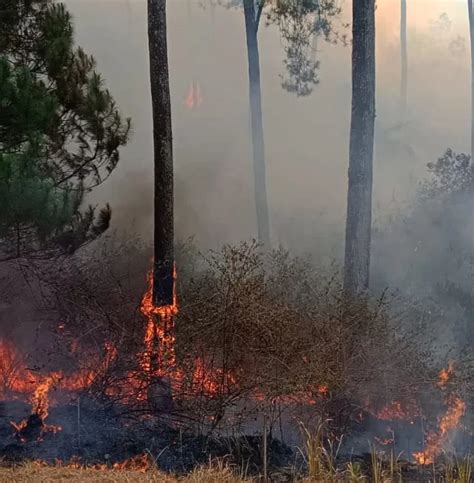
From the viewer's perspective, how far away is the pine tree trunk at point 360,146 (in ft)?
25.7

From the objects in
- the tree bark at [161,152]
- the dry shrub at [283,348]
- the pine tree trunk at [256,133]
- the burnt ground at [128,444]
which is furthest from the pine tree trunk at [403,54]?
the burnt ground at [128,444]

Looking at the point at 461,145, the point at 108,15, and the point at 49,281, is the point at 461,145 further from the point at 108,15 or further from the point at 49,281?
the point at 49,281

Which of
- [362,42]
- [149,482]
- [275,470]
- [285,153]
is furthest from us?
[285,153]

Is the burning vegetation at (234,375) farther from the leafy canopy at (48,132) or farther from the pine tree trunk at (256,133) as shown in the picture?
the pine tree trunk at (256,133)

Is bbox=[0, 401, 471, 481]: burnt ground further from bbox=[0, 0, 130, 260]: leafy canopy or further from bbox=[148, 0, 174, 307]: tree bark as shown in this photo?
bbox=[0, 0, 130, 260]: leafy canopy

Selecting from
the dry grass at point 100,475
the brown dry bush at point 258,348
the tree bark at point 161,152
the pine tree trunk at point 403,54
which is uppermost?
the pine tree trunk at point 403,54

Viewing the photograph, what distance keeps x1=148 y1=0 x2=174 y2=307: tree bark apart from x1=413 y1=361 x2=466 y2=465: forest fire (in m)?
3.32

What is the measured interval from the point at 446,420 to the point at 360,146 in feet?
11.5

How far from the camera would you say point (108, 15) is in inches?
816

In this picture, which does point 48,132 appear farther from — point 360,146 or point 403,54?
point 403,54

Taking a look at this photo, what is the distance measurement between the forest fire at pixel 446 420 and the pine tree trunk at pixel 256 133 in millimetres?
6333

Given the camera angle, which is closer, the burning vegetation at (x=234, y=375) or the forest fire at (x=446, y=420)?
the burning vegetation at (x=234, y=375)

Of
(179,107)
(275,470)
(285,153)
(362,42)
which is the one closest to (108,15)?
(179,107)

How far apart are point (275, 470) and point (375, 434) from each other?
71.1 inches
